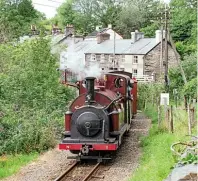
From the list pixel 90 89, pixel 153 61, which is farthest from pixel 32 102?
pixel 153 61

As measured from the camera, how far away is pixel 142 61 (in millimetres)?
43281

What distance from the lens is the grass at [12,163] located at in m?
11.8

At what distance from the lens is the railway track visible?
11055 millimetres

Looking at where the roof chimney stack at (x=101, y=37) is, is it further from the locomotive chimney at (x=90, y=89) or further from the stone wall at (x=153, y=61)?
the locomotive chimney at (x=90, y=89)

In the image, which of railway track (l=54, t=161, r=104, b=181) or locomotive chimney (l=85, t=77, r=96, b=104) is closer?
railway track (l=54, t=161, r=104, b=181)

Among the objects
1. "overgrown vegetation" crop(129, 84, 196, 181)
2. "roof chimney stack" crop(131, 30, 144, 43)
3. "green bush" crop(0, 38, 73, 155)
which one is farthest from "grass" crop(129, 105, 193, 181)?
"roof chimney stack" crop(131, 30, 144, 43)

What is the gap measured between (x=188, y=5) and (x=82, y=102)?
68.3 ft

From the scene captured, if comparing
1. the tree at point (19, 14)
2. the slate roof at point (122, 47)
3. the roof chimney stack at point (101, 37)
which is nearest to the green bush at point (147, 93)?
the slate roof at point (122, 47)

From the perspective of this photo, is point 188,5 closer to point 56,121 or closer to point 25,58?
point 25,58

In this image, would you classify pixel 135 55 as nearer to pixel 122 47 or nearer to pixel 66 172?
pixel 122 47

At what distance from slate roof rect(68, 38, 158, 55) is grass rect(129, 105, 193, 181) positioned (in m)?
25.3

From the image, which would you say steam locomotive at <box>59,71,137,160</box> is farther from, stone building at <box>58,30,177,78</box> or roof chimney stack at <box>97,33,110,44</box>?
roof chimney stack at <box>97,33,110,44</box>

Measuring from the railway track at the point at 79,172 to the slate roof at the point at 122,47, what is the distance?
101ft

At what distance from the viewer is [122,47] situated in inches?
1807
